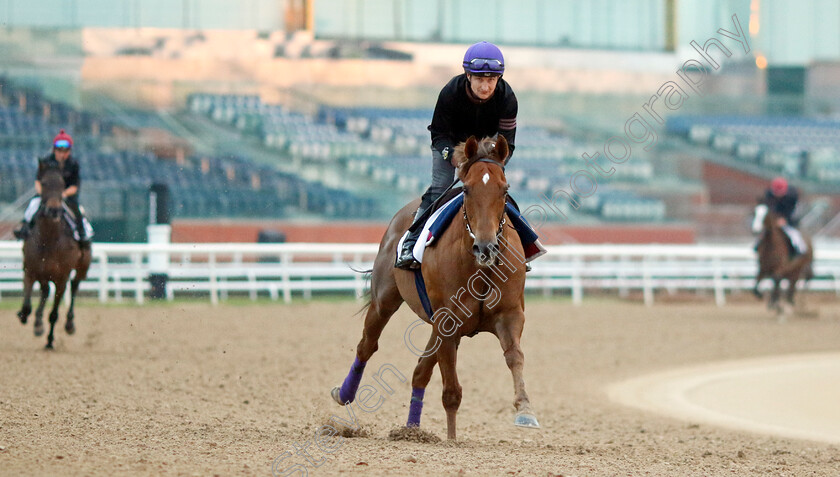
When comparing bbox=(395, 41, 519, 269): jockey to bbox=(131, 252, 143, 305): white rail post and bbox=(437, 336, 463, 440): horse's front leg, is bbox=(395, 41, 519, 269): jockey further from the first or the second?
bbox=(131, 252, 143, 305): white rail post

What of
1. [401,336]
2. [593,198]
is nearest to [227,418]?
[401,336]

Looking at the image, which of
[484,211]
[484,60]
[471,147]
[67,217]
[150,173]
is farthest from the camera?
[150,173]

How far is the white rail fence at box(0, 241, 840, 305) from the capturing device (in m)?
17.8

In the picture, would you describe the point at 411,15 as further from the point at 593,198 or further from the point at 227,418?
the point at 227,418

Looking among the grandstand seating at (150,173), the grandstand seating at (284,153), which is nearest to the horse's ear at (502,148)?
the grandstand seating at (284,153)

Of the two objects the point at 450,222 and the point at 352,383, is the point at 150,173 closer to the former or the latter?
the point at 352,383

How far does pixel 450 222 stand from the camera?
6.66 metres

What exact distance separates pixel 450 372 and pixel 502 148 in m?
1.48

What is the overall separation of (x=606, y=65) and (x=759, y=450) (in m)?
27.5

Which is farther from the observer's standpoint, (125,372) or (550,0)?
(550,0)

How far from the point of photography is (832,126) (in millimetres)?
34875

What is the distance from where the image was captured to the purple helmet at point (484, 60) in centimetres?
647

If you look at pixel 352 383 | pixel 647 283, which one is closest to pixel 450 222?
pixel 352 383

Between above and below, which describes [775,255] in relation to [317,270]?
above
